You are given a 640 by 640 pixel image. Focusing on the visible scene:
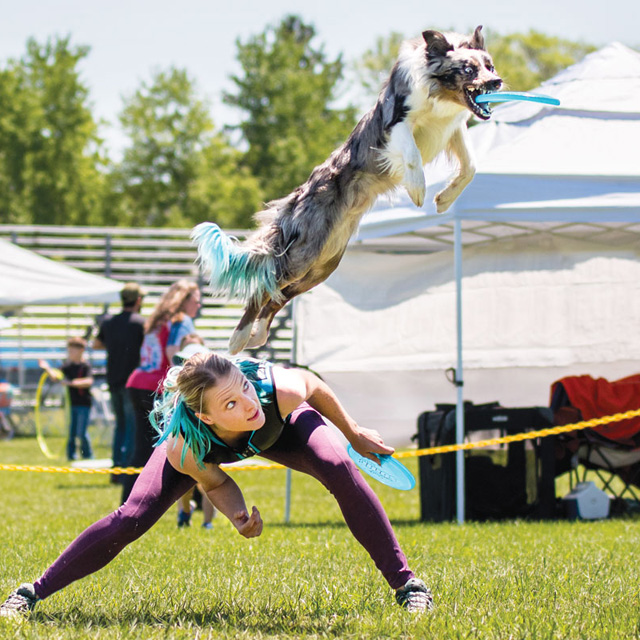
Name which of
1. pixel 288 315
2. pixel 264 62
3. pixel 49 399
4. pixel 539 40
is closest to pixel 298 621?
pixel 288 315

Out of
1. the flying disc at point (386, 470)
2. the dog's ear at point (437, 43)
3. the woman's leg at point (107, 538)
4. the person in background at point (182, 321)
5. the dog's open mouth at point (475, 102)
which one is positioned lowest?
the woman's leg at point (107, 538)

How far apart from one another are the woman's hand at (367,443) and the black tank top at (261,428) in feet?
0.90

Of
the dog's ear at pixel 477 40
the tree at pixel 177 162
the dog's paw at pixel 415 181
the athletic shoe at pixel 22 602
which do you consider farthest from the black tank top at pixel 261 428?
the tree at pixel 177 162

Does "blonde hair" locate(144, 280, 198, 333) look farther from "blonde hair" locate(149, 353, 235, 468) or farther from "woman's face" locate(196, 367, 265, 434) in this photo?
"woman's face" locate(196, 367, 265, 434)

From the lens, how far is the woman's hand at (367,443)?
11.2ft

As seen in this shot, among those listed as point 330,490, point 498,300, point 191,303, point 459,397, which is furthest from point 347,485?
point 498,300

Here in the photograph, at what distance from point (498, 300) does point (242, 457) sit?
18.6 feet

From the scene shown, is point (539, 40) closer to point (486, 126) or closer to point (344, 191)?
point (486, 126)

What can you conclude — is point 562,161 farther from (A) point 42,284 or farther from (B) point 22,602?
(A) point 42,284

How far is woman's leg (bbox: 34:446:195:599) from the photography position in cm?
337

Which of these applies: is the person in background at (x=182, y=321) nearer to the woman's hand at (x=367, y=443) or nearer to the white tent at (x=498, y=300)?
the white tent at (x=498, y=300)

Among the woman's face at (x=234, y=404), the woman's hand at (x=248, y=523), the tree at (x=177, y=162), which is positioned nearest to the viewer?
the woman's face at (x=234, y=404)

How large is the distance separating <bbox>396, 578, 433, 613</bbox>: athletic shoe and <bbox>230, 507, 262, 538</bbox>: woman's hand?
61 centimetres

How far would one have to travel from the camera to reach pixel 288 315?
18.0m
